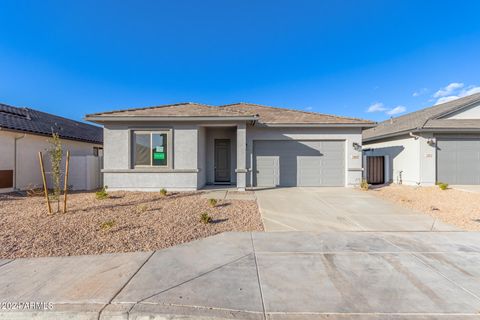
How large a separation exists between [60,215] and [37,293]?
4.02m

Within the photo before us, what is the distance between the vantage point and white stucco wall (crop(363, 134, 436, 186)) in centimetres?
1183

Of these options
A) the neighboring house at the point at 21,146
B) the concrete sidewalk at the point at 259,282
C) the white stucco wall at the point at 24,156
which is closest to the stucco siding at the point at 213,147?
the neighboring house at the point at 21,146

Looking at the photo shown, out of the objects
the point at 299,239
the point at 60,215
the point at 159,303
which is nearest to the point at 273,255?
the point at 299,239

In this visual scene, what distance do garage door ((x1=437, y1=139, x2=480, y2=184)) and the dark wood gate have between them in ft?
8.73

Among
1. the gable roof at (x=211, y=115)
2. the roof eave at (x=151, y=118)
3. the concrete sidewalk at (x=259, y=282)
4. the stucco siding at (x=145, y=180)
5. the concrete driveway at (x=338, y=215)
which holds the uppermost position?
the gable roof at (x=211, y=115)

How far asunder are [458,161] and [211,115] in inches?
515

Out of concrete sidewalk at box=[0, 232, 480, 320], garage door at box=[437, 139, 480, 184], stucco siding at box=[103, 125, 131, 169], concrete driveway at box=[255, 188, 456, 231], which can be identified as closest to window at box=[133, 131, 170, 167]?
stucco siding at box=[103, 125, 131, 169]

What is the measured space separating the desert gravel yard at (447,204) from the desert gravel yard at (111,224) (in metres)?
5.32

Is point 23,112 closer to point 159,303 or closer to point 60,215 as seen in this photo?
point 60,215

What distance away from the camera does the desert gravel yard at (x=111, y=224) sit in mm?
4379

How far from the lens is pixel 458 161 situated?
1191 centimetres

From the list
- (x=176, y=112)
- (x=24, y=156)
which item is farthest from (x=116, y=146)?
(x=24, y=156)

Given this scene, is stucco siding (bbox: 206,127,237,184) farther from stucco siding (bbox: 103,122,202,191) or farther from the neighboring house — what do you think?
the neighboring house

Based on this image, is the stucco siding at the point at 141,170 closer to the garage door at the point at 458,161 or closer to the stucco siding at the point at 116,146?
the stucco siding at the point at 116,146
